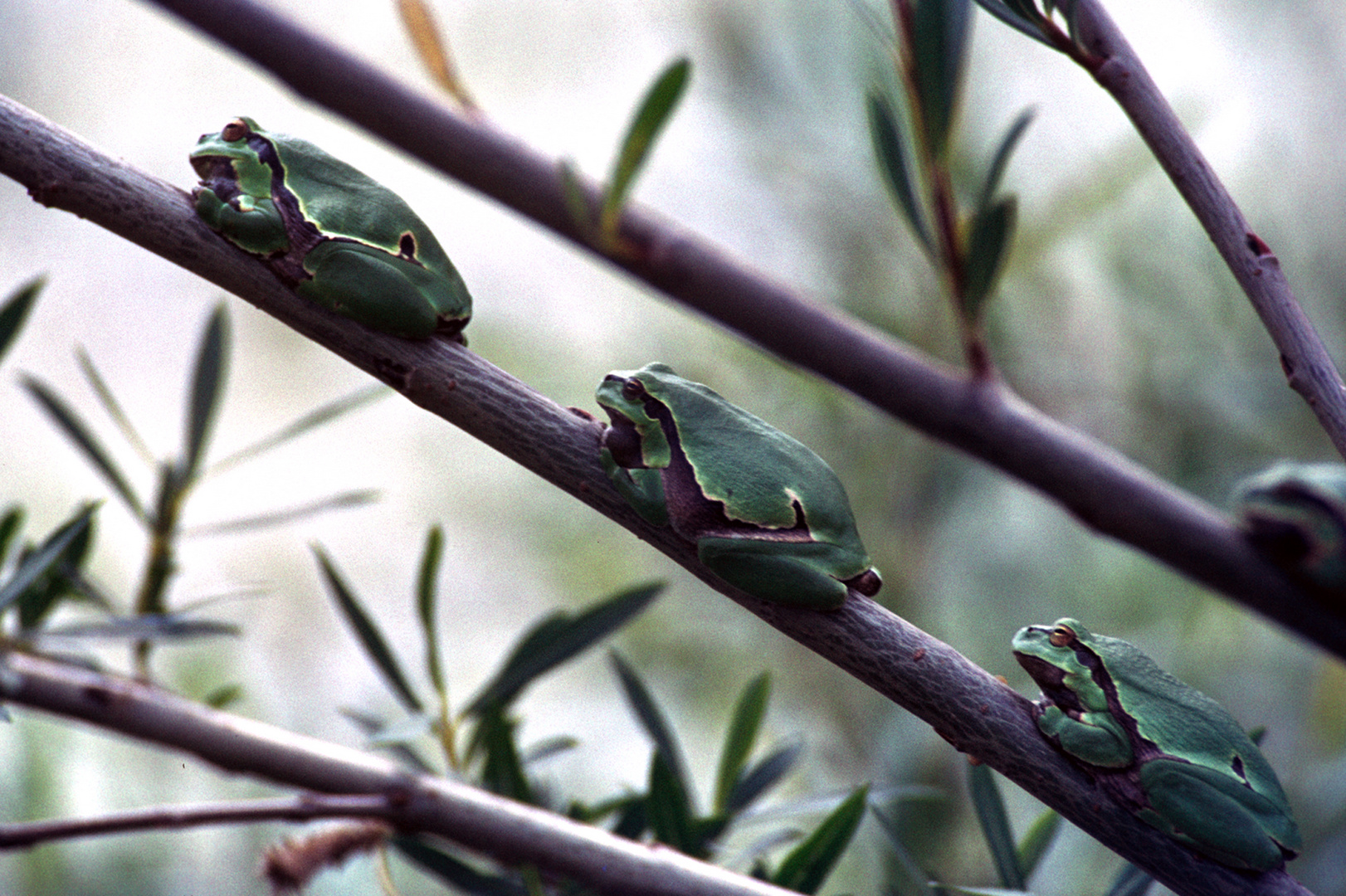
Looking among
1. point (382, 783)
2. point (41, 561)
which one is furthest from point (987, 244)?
point (41, 561)

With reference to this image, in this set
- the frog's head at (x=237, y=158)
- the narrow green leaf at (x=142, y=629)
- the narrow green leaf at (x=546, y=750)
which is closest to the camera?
the frog's head at (x=237, y=158)

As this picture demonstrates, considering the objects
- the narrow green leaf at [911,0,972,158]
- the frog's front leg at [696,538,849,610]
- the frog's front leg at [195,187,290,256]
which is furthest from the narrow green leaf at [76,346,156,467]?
the narrow green leaf at [911,0,972,158]

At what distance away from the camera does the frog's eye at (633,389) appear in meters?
0.60

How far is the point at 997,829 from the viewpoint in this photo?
0.62 metres

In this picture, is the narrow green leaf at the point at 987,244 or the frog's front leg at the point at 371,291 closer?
the frog's front leg at the point at 371,291

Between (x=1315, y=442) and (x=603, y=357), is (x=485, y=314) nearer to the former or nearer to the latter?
(x=603, y=357)

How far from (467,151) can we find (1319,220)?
147cm

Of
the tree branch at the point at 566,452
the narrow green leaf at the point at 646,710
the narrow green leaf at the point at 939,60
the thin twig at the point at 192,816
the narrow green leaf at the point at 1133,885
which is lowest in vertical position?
the thin twig at the point at 192,816

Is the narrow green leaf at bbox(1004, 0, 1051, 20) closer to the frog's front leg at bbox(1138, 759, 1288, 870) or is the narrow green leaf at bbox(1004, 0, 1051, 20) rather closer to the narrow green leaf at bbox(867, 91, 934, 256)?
the narrow green leaf at bbox(867, 91, 934, 256)

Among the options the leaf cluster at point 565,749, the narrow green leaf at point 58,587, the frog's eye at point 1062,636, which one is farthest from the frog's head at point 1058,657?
the narrow green leaf at point 58,587

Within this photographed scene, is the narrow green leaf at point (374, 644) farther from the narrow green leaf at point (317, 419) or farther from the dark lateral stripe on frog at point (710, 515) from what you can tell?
the dark lateral stripe on frog at point (710, 515)

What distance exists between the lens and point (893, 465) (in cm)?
136

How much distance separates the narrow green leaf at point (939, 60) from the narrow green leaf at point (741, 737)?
1.30ft

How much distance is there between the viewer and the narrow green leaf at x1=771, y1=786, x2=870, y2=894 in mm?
635
